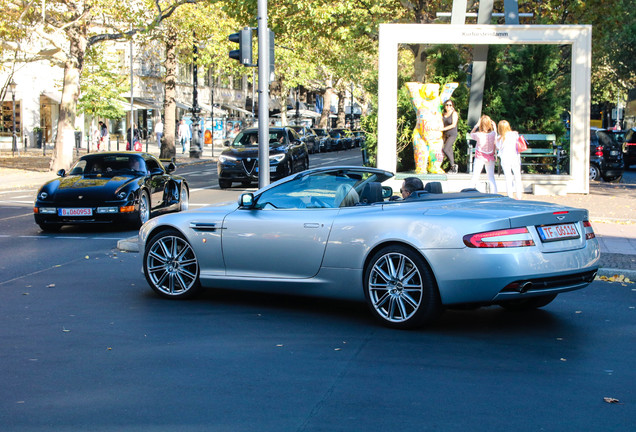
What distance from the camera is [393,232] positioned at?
22.9ft

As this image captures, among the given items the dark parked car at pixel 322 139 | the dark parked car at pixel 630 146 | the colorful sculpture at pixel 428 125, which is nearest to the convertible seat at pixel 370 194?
the colorful sculpture at pixel 428 125

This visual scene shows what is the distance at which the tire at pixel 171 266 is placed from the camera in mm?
8414

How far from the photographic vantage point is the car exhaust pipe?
21.7 feet

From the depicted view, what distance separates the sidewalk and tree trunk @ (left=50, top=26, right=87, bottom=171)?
808mm

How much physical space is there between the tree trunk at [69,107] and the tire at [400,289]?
Answer: 27239mm

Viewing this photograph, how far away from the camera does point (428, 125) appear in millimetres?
21234

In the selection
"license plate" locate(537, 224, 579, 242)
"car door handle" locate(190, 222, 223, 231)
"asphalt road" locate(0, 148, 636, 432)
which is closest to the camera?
"asphalt road" locate(0, 148, 636, 432)

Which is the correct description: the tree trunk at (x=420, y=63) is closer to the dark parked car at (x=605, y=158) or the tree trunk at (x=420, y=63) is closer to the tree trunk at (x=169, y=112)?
the dark parked car at (x=605, y=158)

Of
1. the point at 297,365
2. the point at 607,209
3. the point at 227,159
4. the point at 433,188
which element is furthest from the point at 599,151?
the point at 297,365

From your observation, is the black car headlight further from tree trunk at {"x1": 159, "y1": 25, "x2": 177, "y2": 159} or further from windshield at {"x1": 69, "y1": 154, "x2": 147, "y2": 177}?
tree trunk at {"x1": 159, "y1": 25, "x2": 177, "y2": 159}

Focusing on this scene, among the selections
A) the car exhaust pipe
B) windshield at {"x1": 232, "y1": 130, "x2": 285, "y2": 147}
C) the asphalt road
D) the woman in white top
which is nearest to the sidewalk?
the asphalt road

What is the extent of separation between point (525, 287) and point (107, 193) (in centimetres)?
950

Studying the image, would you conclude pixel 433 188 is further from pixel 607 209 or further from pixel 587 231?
pixel 607 209

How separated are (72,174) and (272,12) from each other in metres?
17.4
